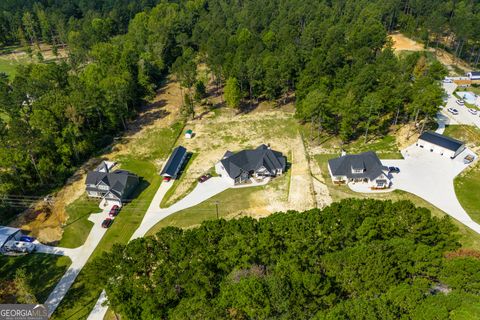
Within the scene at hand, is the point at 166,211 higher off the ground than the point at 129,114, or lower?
lower

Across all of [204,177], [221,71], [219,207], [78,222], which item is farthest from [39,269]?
[221,71]

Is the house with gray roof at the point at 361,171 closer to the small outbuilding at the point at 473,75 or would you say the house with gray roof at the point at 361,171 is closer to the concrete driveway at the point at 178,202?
the concrete driveway at the point at 178,202

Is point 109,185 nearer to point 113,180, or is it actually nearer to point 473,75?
point 113,180

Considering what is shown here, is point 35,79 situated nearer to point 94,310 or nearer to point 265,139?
point 265,139

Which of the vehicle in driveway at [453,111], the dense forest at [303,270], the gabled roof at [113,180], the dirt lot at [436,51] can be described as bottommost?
the gabled roof at [113,180]

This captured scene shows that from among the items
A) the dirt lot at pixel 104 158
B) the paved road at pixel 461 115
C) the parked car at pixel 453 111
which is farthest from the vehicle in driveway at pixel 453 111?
the dirt lot at pixel 104 158

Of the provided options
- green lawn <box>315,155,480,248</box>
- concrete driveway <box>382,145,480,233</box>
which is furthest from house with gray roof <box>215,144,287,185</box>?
concrete driveway <box>382,145,480,233</box>

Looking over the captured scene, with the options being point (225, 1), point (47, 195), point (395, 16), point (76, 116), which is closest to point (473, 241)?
point (47, 195)

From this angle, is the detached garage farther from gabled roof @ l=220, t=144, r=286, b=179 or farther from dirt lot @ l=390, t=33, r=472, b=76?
dirt lot @ l=390, t=33, r=472, b=76
